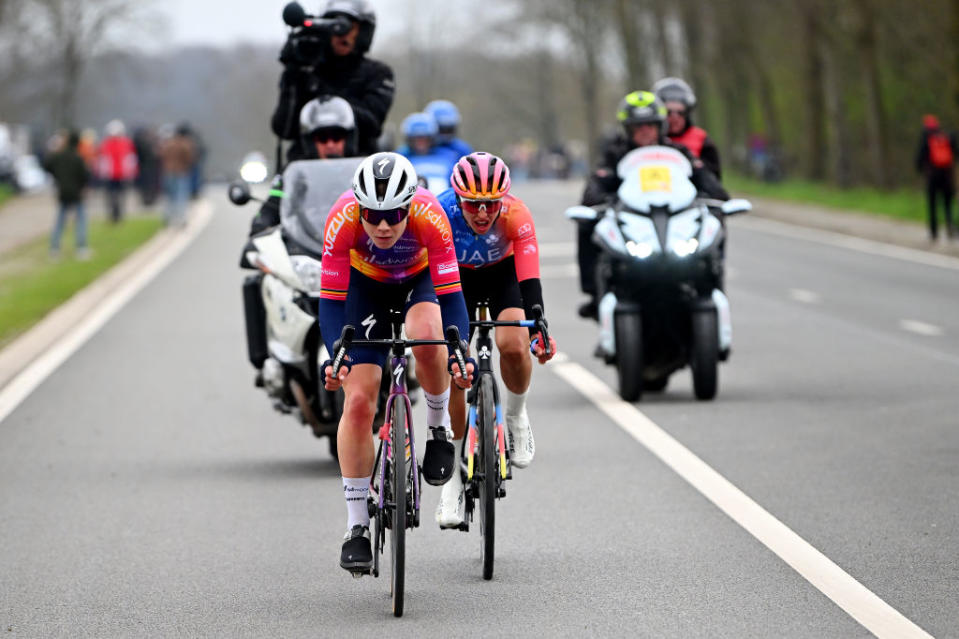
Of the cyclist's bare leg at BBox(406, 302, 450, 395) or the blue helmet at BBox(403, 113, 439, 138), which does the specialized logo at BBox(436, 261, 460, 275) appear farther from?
the blue helmet at BBox(403, 113, 439, 138)

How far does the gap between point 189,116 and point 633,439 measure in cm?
13993

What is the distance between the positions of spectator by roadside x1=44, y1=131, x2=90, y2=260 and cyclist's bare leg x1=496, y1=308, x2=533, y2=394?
867 inches

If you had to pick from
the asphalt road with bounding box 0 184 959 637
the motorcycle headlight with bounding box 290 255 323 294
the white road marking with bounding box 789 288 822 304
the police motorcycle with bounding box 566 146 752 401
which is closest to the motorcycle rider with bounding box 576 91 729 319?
the police motorcycle with bounding box 566 146 752 401

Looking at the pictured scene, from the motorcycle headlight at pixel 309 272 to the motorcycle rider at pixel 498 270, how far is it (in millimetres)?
1699

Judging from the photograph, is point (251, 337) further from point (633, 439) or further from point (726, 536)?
point (726, 536)

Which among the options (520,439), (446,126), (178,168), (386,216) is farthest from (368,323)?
(178,168)

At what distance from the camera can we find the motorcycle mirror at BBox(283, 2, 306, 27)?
12.2 metres

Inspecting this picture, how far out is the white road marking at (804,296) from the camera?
21344 millimetres

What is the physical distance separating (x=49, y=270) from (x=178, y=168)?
9562 millimetres

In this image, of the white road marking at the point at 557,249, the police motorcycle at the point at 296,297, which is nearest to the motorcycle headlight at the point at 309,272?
the police motorcycle at the point at 296,297

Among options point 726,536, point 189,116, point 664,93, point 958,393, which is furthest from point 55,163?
point 189,116

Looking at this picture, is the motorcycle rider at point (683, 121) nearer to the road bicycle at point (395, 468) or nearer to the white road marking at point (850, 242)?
the road bicycle at point (395, 468)

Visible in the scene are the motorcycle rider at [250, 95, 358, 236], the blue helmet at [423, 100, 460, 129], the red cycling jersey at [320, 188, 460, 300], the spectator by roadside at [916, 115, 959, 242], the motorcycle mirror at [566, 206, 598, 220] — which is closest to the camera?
the red cycling jersey at [320, 188, 460, 300]

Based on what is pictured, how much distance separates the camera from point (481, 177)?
792cm
